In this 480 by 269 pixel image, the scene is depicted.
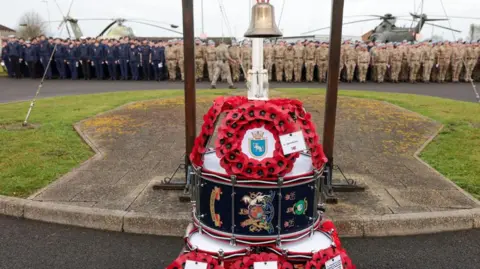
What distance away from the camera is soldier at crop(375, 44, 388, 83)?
20.0 m

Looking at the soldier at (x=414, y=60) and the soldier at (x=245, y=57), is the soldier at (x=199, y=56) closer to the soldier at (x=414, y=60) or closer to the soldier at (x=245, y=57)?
the soldier at (x=245, y=57)

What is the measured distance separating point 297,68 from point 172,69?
643 cm

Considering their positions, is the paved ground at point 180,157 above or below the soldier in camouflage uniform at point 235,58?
below

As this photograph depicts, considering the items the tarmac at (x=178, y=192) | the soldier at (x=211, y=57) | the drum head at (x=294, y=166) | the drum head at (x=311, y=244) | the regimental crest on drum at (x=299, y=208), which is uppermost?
the soldier at (x=211, y=57)

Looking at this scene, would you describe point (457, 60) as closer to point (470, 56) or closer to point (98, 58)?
point (470, 56)

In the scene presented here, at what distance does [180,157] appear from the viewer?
6.75 m

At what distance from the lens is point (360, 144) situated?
7566 mm

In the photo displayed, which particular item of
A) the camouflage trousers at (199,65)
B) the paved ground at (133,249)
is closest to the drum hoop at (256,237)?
the paved ground at (133,249)

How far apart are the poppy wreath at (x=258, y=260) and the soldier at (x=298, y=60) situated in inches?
703

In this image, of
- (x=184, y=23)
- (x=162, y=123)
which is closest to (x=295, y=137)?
(x=184, y=23)

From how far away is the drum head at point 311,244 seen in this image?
9.91ft

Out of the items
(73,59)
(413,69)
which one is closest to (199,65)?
(73,59)

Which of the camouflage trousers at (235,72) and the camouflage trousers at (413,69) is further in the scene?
the camouflage trousers at (413,69)

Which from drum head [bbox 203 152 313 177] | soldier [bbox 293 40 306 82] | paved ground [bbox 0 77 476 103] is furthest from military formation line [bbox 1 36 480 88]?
drum head [bbox 203 152 313 177]
